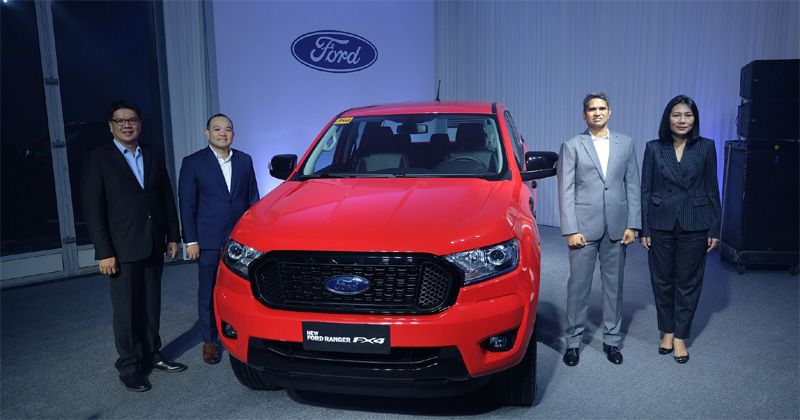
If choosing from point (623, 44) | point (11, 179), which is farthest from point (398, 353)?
point (11, 179)

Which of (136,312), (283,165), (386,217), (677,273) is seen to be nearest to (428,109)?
(283,165)

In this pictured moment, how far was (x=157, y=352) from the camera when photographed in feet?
11.0

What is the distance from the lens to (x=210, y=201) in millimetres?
3377

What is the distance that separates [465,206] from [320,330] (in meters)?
0.81

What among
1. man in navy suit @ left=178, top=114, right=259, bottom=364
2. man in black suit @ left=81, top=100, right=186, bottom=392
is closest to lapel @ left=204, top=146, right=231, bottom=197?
man in navy suit @ left=178, top=114, right=259, bottom=364

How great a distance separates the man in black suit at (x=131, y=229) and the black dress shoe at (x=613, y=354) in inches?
101

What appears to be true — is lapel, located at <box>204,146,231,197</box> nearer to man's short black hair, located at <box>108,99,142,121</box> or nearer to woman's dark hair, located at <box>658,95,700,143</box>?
man's short black hair, located at <box>108,99,142,121</box>

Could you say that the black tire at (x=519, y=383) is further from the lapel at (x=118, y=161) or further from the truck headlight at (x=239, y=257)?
the lapel at (x=118, y=161)

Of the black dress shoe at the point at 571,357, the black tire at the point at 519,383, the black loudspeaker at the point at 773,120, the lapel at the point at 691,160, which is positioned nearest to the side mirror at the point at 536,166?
the lapel at the point at 691,160

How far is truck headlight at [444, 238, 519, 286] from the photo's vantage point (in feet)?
7.14

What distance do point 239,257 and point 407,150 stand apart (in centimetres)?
141

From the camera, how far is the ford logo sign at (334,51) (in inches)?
299

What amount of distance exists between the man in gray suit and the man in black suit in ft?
7.61

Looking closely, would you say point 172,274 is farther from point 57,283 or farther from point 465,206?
point 465,206
